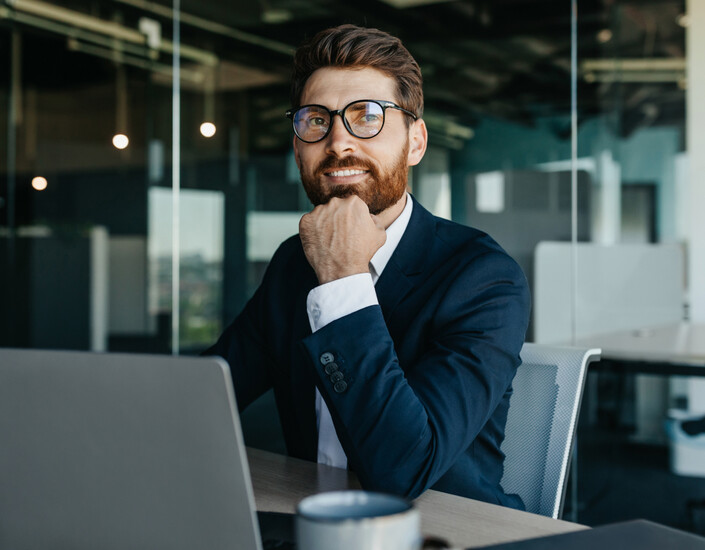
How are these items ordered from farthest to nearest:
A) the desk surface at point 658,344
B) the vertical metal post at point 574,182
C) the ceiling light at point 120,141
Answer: the ceiling light at point 120,141, the vertical metal post at point 574,182, the desk surface at point 658,344

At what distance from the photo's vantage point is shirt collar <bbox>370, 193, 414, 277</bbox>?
59.1 inches

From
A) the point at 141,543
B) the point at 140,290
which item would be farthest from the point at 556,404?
the point at 140,290

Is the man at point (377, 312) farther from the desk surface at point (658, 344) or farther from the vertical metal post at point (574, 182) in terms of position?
the desk surface at point (658, 344)

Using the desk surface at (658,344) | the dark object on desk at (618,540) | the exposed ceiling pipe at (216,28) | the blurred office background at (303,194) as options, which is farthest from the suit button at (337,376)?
the exposed ceiling pipe at (216,28)

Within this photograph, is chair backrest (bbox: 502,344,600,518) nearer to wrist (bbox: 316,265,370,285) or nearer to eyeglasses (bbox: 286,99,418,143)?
wrist (bbox: 316,265,370,285)

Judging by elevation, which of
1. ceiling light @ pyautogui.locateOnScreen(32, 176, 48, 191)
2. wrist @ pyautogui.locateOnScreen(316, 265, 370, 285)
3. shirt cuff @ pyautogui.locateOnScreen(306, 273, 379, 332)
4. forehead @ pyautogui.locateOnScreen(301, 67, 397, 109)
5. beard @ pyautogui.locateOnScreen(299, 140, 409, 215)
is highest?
ceiling light @ pyautogui.locateOnScreen(32, 176, 48, 191)

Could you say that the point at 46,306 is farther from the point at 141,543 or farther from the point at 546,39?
the point at 141,543

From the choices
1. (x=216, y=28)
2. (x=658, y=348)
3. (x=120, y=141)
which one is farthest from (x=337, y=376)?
(x=120, y=141)

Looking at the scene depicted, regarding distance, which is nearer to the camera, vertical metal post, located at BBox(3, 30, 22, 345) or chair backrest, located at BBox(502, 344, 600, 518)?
chair backrest, located at BBox(502, 344, 600, 518)

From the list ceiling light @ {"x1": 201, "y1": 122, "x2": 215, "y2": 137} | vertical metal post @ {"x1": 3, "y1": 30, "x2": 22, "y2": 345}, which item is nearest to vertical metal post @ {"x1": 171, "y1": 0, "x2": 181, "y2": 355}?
ceiling light @ {"x1": 201, "y1": 122, "x2": 215, "y2": 137}

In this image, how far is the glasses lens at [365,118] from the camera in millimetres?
1474

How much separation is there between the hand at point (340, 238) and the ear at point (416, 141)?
0.87 feet

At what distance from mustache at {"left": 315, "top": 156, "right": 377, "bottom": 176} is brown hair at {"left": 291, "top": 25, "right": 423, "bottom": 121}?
0.56 feet

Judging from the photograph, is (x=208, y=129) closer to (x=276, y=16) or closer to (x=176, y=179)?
(x=176, y=179)
